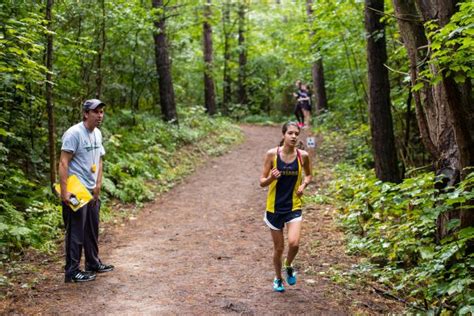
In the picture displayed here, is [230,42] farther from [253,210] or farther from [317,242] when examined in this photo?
[317,242]

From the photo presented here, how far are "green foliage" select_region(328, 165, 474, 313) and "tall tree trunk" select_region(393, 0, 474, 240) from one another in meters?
0.22

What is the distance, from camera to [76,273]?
596cm

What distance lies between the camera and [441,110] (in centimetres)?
579

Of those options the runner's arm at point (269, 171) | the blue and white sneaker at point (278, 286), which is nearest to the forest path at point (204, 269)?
the blue and white sneaker at point (278, 286)

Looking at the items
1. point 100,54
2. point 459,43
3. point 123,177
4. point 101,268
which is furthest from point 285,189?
point 100,54

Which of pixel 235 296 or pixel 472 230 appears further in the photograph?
pixel 235 296

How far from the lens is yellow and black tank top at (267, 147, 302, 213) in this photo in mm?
5512

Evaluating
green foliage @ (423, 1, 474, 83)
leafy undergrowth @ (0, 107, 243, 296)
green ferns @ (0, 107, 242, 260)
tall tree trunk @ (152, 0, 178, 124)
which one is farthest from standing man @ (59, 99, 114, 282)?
tall tree trunk @ (152, 0, 178, 124)

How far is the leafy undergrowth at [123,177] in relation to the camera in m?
7.05

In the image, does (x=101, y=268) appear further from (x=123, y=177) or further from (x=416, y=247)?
(x=123, y=177)

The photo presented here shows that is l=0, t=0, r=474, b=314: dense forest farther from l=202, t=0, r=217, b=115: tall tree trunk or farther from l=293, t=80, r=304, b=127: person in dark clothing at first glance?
l=293, t=80, r=304, b=127: person in dark clothing

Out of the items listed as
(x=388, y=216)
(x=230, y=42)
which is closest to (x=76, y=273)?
(x=388, y=216)

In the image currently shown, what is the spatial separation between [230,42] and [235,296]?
22210mm

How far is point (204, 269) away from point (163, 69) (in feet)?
33.2
